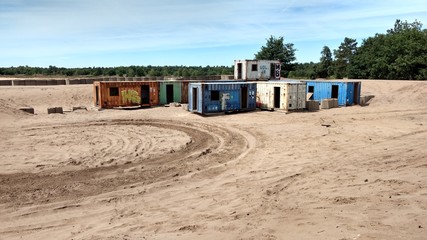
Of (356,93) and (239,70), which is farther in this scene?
(239,70)

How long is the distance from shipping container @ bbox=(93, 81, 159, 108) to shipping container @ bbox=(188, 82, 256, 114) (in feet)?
20.5

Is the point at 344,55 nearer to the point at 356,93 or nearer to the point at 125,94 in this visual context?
the point at 356,93

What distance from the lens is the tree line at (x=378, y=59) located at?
5044 centimetres

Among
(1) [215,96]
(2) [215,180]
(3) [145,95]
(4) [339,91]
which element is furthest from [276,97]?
(2) [215,180]

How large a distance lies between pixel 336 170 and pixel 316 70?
64633mm

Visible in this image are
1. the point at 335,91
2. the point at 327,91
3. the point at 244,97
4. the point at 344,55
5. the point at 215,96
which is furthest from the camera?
the point at 344,55

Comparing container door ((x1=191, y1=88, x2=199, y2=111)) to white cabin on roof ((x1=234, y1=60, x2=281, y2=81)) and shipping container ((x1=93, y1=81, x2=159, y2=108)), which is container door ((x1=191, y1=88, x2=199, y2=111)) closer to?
shipping container ((x1=93, y1=81, x2=159, y2=108))

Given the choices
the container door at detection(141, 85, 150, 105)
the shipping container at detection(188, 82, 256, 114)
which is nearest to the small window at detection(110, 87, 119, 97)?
the container door at detection(141, 85, 150, 105)

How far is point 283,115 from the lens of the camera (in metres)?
26.8

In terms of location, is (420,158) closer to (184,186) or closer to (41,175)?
(184,186)

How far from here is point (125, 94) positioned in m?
32.7

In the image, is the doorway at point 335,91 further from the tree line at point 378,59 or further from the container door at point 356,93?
the tree line at point 378,59

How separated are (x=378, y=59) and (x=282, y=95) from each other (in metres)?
33.0

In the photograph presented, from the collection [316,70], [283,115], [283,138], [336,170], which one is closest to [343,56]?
[316,70]
